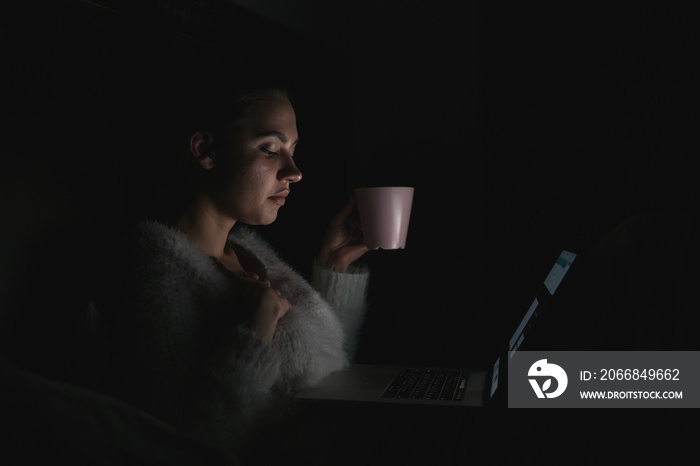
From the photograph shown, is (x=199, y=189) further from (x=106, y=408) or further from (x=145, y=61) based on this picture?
(x=106, y=408)

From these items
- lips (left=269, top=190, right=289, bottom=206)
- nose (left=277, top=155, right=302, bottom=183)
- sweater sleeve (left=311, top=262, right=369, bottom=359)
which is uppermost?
nose (left=277, top=155, right=302, bottom=183)

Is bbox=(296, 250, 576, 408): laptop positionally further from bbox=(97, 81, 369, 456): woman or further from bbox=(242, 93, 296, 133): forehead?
bbox=(242, 93, 296, 133): forehead

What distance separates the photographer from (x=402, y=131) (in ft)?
5.66

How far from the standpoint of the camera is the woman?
2.69 feet

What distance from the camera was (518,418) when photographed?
0.81 m

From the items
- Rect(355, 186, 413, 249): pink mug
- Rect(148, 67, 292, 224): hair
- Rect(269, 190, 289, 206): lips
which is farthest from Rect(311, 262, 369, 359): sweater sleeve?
Rect(148, 67, 292, 224): hair

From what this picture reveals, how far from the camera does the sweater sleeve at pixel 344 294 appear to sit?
4.48ft

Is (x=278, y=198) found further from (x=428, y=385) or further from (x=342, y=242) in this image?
(x=428, y=385)

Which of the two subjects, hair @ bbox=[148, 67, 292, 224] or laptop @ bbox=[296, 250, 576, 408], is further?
hair @ bbox=[148, 67, 292, 224]

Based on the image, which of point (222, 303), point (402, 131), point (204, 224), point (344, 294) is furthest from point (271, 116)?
point (402, 131)

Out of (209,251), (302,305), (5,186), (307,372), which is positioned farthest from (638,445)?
(5,186)

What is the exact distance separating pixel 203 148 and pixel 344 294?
0.52 m

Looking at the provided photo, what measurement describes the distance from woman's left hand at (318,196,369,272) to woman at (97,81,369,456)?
165 millimetres

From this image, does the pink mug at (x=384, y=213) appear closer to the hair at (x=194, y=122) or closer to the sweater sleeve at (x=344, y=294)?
the sweater sleeve at (x=344, y=294)
